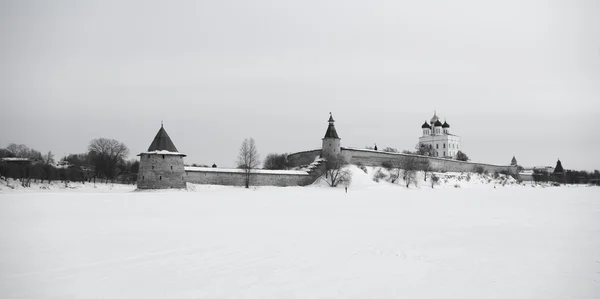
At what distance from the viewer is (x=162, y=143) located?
3238 centimetres

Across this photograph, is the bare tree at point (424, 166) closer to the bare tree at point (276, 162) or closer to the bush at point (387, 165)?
the bush at point (387, 165)

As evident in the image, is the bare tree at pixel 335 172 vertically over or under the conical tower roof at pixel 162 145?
under

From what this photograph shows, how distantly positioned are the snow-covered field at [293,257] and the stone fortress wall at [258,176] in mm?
23256

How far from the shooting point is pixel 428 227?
10227 mm

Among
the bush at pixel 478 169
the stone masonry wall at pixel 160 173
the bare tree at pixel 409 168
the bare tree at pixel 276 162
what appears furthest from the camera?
the bush at pixel 478 169

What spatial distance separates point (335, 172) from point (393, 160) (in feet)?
40.7

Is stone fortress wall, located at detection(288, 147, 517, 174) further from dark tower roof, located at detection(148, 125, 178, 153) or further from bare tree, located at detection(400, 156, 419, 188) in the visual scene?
dark tower roof, located at detection(148, 125, 178, 153)

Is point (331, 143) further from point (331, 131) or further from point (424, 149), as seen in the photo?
point (424, 149)

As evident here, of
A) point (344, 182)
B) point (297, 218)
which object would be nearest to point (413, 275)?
point (297, 218)

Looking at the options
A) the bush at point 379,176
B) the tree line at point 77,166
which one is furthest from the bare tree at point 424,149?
the tree line at point 77,166

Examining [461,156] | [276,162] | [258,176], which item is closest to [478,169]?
[461,156]

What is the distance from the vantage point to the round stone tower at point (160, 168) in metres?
31.4

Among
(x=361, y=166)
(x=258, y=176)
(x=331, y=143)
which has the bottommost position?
(x=258, y=176)

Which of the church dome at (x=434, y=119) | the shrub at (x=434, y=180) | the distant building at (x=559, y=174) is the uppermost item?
the church dome at (x=434, y=119)
